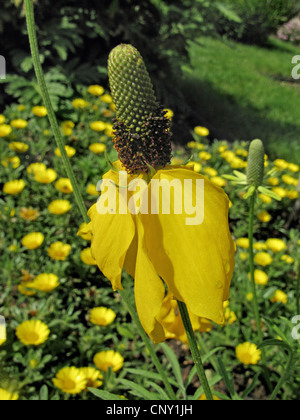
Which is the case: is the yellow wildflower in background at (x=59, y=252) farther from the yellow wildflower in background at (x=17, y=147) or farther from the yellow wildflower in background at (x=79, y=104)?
the yellow wildflower in background at (x=79, y=104)

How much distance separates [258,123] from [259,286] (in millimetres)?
3467

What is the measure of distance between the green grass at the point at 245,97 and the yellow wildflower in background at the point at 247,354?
2805 mm

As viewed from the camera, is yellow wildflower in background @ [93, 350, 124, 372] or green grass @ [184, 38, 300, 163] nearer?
yellow wildflower in background @ [93, 350, 124, 372]

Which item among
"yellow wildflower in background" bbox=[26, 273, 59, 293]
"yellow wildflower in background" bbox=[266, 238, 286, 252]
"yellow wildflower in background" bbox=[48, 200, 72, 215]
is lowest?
"yellow wildflower in background" bbox=[26, 273, 59, 293]

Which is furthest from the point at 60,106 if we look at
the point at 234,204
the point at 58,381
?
the point at 58,381

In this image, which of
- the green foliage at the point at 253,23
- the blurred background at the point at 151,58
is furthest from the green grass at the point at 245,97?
the green foliage at the point at 253,23

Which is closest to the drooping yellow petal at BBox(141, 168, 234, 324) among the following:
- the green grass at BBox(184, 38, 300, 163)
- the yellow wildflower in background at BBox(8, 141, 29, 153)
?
the yellow wildflower in background at BBox(8, 141, 29, 153)

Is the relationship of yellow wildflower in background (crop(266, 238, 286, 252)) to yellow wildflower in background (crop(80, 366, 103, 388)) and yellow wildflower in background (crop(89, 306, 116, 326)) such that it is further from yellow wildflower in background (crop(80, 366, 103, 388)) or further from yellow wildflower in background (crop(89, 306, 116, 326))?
yellow wildflower in background (crop(80, 366, 103, 388))

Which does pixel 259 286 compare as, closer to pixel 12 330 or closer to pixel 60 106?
pixel 12 330

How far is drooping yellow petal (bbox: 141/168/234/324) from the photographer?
55 centimetres

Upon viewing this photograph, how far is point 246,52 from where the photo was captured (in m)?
8.31

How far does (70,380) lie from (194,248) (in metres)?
1.03

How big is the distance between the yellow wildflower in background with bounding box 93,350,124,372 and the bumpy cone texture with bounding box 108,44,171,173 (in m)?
1.03
